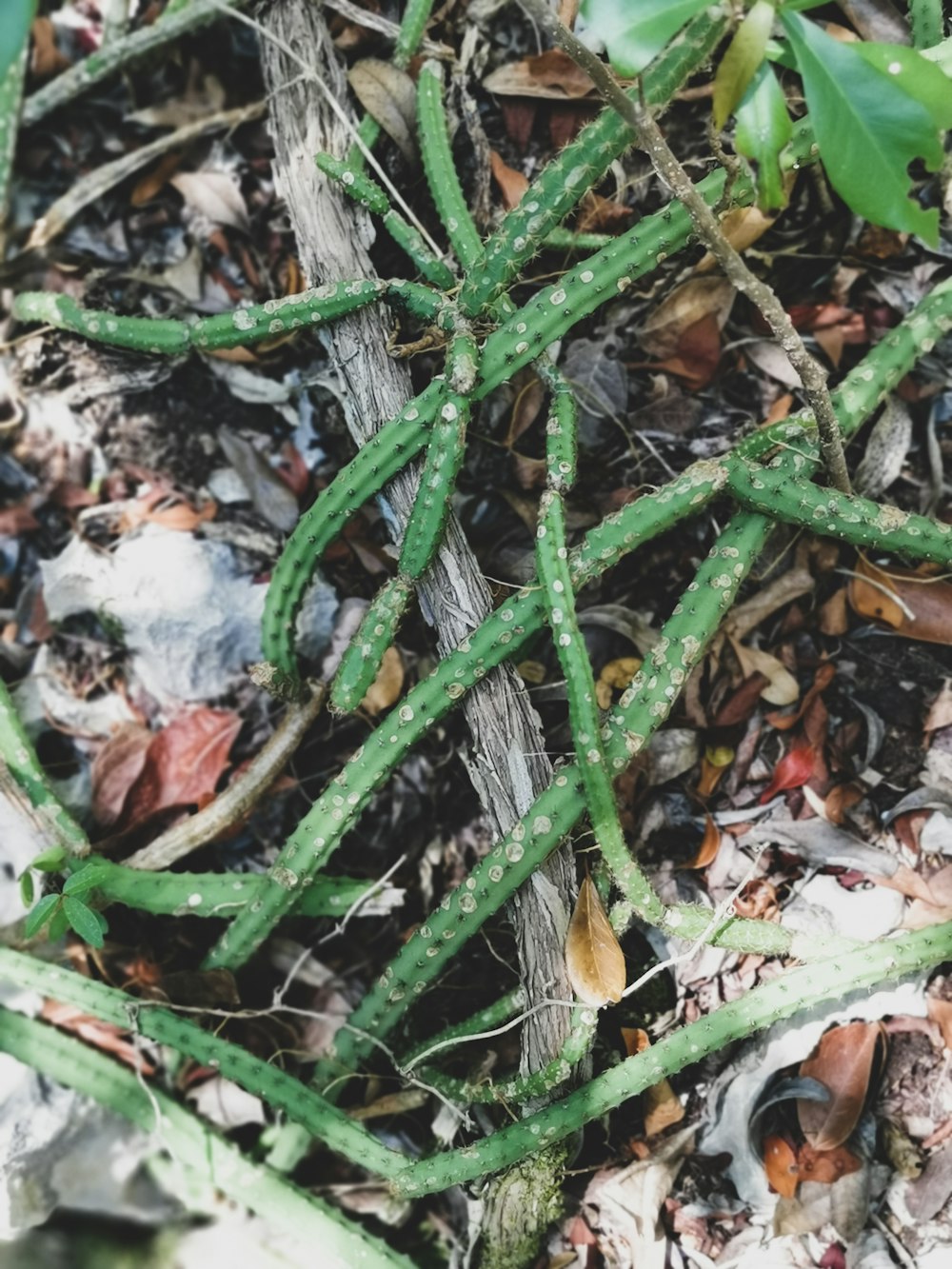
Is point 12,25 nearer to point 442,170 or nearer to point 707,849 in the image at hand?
point 442,170

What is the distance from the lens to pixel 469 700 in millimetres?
1771

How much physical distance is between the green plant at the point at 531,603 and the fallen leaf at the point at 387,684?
→ 9.1 inches

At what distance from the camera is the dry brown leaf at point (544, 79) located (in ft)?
6.71

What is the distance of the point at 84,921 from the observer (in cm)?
179

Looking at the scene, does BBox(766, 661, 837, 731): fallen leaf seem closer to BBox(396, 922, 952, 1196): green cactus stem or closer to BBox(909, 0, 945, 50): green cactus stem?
BBox(396, 922, 952, 1196): green cactus stem

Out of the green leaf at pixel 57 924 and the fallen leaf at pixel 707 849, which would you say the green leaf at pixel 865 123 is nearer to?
the fallen leaf at pixel 707 849

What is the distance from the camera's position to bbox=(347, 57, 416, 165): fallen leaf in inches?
77.0

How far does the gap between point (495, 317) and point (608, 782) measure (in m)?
0.83

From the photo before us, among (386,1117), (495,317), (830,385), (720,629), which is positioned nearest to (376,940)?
(386,1117)

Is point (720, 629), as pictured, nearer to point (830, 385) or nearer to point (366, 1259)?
point (830, 385)

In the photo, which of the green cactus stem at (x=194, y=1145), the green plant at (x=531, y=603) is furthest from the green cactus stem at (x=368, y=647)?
the green cactus stem at (x=194, y=1145)

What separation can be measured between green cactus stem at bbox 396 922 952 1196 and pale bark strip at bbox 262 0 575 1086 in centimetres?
10

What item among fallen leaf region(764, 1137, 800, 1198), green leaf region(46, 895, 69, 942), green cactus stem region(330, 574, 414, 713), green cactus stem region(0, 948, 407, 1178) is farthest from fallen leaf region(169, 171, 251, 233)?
fallen leaf region(764, 1137, 800, 1198)

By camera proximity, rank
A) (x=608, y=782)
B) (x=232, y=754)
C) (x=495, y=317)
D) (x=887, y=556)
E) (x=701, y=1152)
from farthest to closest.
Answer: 1. (x=232, y=754)
2. (x=887, y=556)
3. (x=701, y=1152)
4. (x=495, y=317)
5. (x=608, y=782)
